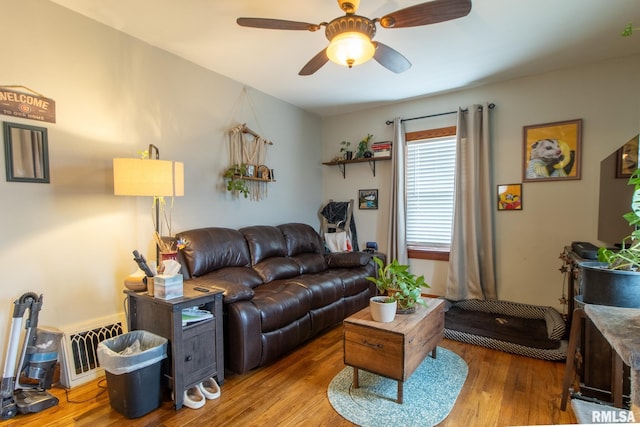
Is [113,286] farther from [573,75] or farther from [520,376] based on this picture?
[573,75]

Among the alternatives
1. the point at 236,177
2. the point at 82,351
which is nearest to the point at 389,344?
the point at 82,351

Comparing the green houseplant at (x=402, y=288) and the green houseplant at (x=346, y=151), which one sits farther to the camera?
the green houseplant at (x=346, y=151)

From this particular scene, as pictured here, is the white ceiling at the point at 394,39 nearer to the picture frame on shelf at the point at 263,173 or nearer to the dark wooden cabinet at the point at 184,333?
the picture frame on shelf at the point at 263,173

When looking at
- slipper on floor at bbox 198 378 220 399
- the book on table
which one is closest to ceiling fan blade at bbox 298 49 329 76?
the book on table

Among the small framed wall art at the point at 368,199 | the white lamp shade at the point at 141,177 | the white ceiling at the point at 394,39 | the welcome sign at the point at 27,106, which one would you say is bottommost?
the small framed wall art at the point at 368,199

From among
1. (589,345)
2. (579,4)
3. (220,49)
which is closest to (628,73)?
(579,4)

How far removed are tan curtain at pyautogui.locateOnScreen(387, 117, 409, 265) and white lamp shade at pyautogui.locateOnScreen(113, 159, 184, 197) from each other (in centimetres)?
285

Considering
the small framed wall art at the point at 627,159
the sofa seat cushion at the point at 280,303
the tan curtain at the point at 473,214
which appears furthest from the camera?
the tan curtain at the point at 473,214

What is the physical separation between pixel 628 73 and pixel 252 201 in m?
4.03

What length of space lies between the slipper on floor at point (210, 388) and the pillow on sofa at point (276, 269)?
3.48ft

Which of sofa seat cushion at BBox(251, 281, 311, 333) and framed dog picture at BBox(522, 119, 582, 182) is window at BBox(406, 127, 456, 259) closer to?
framed dog picture at BBox(522, 119, 582, 182)

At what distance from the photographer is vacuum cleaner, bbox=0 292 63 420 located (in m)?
1.85

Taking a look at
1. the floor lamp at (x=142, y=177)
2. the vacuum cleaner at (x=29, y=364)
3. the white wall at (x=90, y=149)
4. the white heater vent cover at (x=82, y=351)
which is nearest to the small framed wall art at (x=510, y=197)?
the white wall at (x=90, y=149)

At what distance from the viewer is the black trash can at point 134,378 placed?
1.80 m
